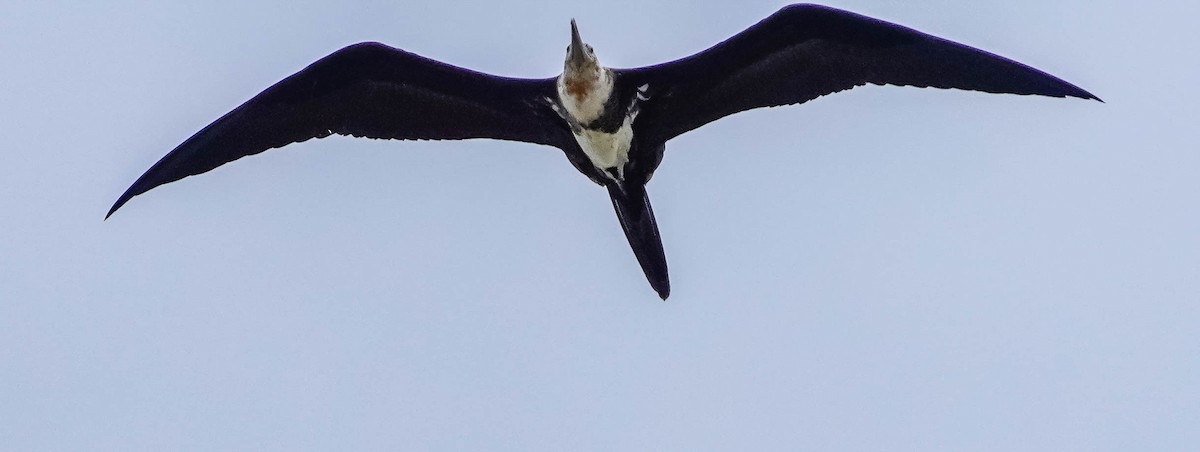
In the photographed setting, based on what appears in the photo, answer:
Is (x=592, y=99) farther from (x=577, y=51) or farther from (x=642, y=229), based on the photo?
(x=642, y=229)

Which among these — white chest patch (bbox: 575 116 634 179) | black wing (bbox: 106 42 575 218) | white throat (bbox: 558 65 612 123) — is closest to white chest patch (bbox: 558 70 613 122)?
white throat (bbox: 558 65 612 123)

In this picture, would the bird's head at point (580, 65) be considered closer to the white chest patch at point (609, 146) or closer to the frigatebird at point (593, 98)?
the frigatebird at point (593, 98)

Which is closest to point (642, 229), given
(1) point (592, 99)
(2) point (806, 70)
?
(1) point (592, 99)

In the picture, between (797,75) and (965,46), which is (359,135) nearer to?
(797,75)

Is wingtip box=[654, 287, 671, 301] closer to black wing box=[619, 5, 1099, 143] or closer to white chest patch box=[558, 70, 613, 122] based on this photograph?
black wing box=[619, 5, 1099, 143]

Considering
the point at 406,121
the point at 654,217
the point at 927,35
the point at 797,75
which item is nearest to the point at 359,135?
the point at 406,121

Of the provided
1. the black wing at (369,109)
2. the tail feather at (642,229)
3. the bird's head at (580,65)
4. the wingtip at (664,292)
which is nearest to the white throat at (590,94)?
the bird's head at (580,65)

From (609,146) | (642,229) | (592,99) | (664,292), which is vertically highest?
(592,99)
